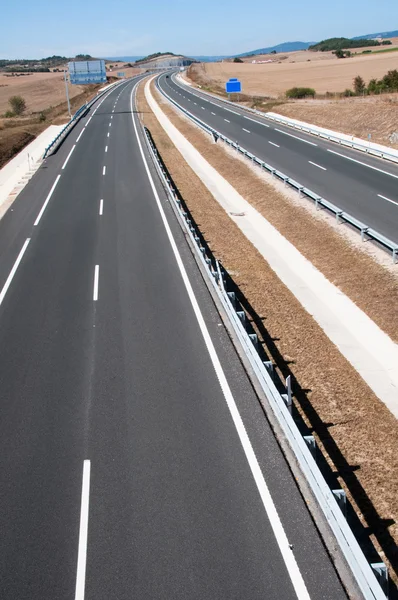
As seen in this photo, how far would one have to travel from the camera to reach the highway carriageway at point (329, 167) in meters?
26.1

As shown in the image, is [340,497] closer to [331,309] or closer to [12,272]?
[331,309]

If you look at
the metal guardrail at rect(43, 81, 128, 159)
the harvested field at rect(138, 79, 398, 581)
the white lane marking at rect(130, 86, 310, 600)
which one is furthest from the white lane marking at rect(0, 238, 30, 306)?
the metal guardrail at rect(43, 81, 128, 159)

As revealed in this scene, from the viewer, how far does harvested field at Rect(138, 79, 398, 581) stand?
31.7 ft

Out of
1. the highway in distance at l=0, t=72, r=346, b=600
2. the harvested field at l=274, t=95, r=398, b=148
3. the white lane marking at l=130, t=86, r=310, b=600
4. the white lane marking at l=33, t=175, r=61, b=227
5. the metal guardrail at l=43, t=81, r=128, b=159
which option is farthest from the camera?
the metal guardrail at l=43, t=81, r=128, b=159

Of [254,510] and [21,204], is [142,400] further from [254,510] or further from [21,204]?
[21,204]

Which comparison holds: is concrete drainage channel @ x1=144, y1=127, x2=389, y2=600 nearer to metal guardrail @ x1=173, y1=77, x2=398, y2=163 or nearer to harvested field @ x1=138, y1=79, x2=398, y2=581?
Answer: harvested field @ x1=138, y1=79, x2=398, y2=581

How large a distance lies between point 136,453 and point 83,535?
2002 millimetres

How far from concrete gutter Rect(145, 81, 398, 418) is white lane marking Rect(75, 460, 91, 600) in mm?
6359

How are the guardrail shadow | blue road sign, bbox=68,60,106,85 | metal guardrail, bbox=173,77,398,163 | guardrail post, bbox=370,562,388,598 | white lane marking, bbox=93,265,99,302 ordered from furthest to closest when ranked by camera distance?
blue road sign, bbox=68,60,106,85, metal guardrail, bbox=173,77,398,163, white lane marking, bbox=93,265,99,302, the guardrail shadow, guardrail post, bbox=370,562,388,598

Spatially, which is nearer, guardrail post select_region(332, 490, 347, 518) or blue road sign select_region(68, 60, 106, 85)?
guardrail post select_region(332, 490, 347, 518)

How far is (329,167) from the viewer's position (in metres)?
35.8

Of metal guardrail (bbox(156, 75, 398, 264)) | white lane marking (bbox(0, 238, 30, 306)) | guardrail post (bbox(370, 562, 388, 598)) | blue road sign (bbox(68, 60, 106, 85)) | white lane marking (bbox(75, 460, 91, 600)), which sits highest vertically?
blue road sign (bbox(68, 60, 106, 85))

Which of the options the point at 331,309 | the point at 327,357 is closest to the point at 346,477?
the point at 327,357

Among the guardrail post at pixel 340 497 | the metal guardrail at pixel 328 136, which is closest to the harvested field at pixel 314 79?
the metal guardrail at pixel 328 136
